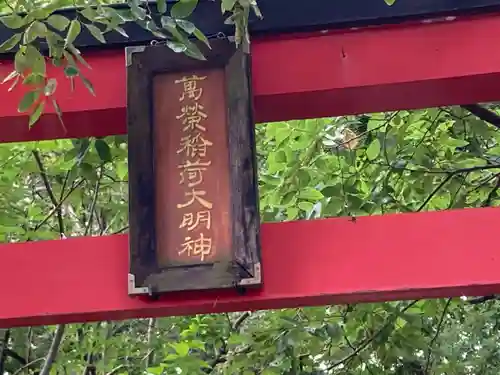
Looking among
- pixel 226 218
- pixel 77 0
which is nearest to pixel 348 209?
pixel 226 218

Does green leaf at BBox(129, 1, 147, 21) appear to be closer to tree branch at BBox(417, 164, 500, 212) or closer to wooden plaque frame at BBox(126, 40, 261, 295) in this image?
wooden plaque frame at BBox(126, 40, 261, 295)

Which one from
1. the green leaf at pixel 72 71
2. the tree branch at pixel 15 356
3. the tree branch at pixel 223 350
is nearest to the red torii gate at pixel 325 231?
the green leaf at pixel 72 71

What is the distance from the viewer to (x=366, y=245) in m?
1.92

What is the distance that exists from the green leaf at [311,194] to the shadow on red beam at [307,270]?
0.86 m

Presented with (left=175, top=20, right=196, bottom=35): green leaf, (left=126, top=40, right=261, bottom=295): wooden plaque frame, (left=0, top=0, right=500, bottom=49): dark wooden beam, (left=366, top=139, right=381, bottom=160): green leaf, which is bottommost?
(left=126, top=40, right=261, bottom=295): wooden plaque frame

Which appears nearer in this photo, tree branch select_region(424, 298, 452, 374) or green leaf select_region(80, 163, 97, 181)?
green leaf select_region(80, 163, 97, 181)

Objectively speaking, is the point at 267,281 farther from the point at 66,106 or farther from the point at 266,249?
the point at 66,106

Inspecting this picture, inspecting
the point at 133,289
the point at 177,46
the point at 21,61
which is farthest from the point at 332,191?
the point at 21,61

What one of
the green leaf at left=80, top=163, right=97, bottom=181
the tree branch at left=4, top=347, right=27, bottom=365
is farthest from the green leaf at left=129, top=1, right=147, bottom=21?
the tree branch at left=4, top=347, right=27, bottom=365

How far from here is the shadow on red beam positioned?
187cm

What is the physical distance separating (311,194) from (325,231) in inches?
34.9

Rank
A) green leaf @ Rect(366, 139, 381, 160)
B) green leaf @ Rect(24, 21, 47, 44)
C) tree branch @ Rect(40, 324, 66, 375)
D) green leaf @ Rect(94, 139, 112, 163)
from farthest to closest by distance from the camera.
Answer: tree branch @ Rect(40, 324, 66, 375) → green leaf @ Rect(366, 139, 381, 160) → green leaf @ Rect(94, 139, 112, 163) → green leaf @ Rect(24, 21, 47, 44)

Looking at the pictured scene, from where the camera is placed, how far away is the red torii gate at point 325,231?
6.17ft

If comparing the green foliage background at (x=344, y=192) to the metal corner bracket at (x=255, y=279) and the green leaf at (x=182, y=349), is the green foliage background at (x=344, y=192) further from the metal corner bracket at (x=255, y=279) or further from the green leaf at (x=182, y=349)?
the metal corner bracket at (x=255, y=279)
